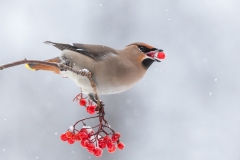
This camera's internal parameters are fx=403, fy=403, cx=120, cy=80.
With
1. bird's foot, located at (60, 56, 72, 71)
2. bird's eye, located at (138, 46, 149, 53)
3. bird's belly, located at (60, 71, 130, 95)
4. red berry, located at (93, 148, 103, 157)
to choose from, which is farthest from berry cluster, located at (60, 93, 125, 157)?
bird's eye, located at (138, 46, 149, 53)

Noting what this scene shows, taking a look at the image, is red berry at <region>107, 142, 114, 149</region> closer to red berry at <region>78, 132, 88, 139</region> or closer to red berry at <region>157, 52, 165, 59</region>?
red berry at <region>78, 132, 88, 139</region>

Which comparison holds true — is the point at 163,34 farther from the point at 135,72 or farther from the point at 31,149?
the point at 135,72

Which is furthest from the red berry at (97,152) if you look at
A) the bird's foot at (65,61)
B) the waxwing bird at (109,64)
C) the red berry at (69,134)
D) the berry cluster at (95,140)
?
the bird's foot at (65,61)

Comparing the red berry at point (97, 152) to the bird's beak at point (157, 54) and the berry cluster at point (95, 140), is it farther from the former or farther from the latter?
the bird's beak at point (157, 54)

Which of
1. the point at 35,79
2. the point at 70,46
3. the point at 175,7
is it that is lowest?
the point at 70,46

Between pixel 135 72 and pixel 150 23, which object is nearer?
pixel 135 72

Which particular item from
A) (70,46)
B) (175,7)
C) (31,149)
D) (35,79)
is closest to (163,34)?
(175,7)

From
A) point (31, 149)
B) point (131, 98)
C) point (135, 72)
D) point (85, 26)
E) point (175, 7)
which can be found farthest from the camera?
point (175, 7)

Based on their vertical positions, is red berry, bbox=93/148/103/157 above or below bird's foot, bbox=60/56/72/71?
below
